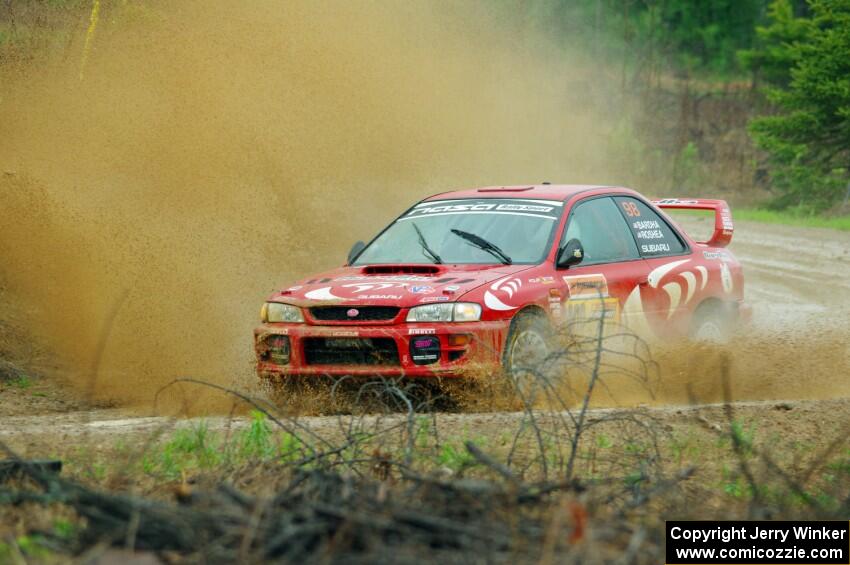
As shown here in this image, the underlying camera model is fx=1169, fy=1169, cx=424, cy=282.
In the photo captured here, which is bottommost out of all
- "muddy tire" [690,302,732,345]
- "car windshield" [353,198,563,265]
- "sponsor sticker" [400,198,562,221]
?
"muddy tire" [690,302,732,345]

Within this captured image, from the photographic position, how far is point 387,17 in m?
19.3

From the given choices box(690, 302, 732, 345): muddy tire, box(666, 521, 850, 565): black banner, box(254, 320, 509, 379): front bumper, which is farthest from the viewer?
box(690, 302, 732, 345): muddy tire

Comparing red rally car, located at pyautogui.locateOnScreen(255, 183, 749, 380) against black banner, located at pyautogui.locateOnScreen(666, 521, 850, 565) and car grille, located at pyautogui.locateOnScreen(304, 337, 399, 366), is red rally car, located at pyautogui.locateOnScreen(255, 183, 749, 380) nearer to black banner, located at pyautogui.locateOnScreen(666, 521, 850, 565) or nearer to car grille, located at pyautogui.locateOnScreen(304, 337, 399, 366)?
car grille, located at pyautogui.locateOnScreen(304, 337, 399, 366)

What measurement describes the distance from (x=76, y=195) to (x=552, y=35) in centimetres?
2378

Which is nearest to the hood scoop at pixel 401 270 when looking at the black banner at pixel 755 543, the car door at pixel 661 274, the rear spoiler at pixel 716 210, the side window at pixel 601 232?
the side window at pixel 601 232

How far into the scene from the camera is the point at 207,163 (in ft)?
46.5

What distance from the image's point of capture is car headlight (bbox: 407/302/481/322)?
7074mm

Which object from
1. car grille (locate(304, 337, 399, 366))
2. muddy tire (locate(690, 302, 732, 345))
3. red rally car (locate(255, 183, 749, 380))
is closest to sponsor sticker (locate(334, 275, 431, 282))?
red rally car (locate(255, 183, 749, 380))

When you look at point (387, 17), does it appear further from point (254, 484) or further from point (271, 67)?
point (254, 484)

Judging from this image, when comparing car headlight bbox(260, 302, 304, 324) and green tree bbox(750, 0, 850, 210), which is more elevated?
green tree bbox(750, 0, 850, 210)

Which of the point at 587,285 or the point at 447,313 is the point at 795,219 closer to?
the point at 587,285

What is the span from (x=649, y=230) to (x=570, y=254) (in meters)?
1.38

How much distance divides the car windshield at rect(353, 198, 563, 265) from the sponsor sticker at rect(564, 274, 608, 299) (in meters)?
0.28

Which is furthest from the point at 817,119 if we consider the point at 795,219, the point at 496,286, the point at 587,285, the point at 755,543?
the point at 755,543
